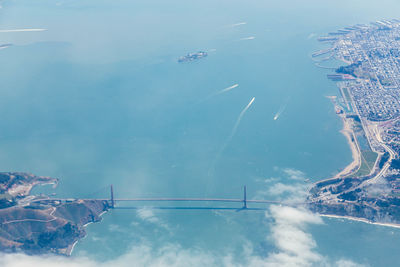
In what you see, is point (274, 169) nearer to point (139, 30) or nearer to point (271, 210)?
point (271, 210)

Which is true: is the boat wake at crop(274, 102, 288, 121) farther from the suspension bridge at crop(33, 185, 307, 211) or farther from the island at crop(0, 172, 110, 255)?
the island at crop(0, 172, 110, 255)

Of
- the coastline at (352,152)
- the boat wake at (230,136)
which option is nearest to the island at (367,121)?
the coastline at (352,152)

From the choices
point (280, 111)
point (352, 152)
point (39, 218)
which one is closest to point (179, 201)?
point (39, 218)

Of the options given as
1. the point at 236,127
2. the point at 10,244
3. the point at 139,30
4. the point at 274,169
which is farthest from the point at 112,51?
the point at 10,244

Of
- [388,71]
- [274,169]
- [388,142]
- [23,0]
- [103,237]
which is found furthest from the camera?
[23,0]

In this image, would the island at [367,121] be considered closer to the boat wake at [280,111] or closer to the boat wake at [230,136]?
the boat wake at [280,111]

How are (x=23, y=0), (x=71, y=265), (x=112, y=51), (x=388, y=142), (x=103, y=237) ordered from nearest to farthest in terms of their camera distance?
(x=71, y=265), (x=103, y=237), (x=388, y=142), (x=112, y=51), (x=23, y=0)
